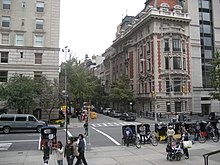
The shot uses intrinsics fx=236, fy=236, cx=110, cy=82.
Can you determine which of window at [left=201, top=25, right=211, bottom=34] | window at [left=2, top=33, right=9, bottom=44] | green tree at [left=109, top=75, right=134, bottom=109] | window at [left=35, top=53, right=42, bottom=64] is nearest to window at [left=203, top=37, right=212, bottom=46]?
window at [left=201, top=25, right=211, bottom=34]

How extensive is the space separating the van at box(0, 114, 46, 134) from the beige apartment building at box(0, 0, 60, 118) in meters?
10.8

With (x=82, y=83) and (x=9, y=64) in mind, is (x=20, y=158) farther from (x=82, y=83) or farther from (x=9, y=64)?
(x=82, y=83)

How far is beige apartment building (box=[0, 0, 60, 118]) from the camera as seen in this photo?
36.7 metres

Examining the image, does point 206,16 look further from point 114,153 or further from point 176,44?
point 114,153

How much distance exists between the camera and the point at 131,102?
54.7m

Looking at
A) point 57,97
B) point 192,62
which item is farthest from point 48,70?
point 192,62

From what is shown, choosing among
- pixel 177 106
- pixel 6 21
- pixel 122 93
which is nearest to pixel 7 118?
pixel 6 21

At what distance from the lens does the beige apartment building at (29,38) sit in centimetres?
3666

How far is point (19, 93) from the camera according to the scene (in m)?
31.6

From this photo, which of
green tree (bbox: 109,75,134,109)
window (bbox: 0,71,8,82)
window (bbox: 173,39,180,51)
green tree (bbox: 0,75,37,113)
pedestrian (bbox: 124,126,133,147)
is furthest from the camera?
green tree (bbox: 109,75,134,109)

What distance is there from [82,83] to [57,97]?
12.8 meters

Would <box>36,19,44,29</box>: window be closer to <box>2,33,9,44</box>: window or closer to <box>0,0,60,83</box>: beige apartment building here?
<box>0,0,60,83</box>: beige apartment building

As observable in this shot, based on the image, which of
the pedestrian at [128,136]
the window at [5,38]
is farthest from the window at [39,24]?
the pedestrian at [128,136]

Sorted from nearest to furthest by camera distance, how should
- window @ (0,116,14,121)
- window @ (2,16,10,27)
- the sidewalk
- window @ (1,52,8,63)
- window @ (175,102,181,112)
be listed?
the sidewalk → window @ (0,116,14,121) → window @ (1,52,8,63) → window @ (2,16,10,27) → window @ (175,102,181,112)
